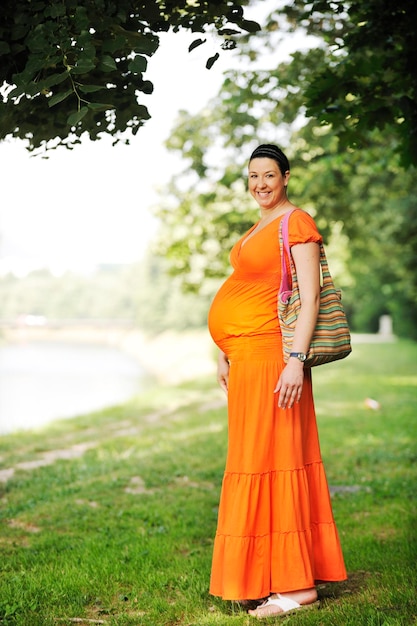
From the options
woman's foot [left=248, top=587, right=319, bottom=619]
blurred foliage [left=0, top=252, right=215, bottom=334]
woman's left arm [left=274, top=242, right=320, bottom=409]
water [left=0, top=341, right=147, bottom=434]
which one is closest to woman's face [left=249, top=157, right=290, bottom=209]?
woman's left arm [left=274, top=242, right=320, bottom=409]

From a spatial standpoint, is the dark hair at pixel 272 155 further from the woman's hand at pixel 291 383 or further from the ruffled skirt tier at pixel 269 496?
the woman's hand at pixel 291 383

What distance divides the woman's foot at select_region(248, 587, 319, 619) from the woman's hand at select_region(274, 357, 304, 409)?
38.2 inches

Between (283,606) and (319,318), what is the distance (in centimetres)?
145

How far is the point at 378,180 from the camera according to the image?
17.1 metres

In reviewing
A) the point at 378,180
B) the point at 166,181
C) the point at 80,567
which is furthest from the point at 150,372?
the point at 80,567

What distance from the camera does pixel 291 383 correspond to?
354cm

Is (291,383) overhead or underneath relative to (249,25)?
underneath

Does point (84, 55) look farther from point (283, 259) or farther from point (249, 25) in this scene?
point (283, 259)

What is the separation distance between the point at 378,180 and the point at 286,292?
562 inches

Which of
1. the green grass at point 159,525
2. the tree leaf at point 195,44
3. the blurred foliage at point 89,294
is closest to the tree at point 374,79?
the tree leaf at point 195,44

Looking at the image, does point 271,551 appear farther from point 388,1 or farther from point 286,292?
point 388,1

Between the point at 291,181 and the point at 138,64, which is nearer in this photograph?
the point at 138,64

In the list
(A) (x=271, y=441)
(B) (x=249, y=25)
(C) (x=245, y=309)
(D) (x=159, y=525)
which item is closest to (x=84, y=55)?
(B) (x=249, y=25)

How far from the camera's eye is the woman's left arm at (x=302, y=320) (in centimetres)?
353
